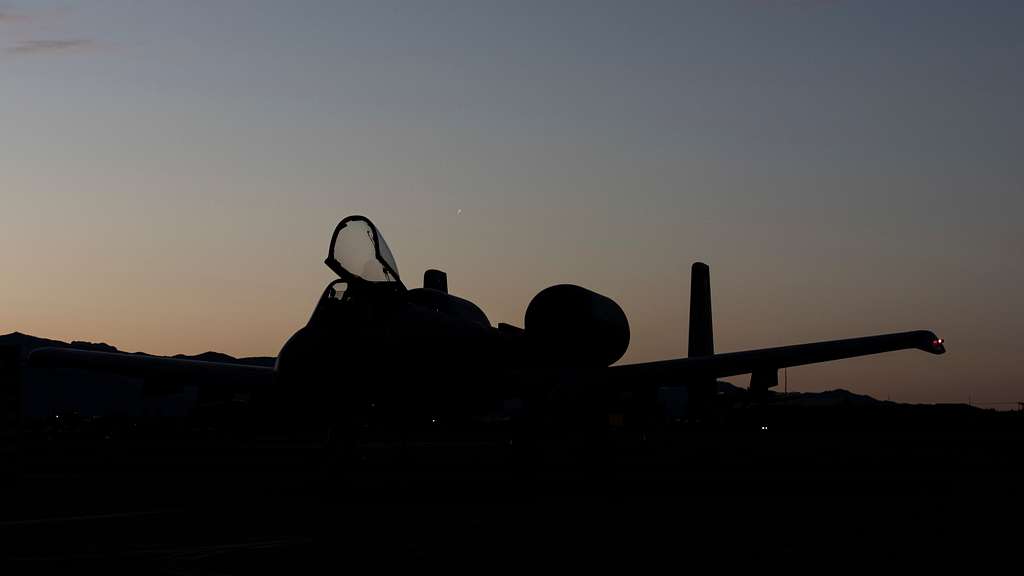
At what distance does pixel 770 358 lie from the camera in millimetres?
28172

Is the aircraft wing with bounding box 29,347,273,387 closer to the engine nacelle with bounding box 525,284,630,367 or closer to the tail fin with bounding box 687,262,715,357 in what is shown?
the engine nacelle with bounding box 525,284,630,367

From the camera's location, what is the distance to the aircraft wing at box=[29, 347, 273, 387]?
29.3m

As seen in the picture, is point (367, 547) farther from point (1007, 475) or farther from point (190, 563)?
point (1007, 475)

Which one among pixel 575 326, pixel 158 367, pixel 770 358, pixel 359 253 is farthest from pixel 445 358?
pixel 158 367

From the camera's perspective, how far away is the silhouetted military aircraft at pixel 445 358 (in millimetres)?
21516

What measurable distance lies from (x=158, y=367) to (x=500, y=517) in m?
16.4

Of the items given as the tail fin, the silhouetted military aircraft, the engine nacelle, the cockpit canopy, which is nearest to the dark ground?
the silhouetted military aircraft

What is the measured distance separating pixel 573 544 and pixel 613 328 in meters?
12.3

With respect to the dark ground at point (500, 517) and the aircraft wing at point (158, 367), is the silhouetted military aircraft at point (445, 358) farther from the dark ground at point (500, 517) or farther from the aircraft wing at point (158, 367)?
the dark ground at point (500, 517)

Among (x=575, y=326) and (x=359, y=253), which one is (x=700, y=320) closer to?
(x=575, y=326)

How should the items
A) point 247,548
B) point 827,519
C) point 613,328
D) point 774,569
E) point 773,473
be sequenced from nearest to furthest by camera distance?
point 774,569
point 247,548
point 827,519
point 613,328
point 773,473

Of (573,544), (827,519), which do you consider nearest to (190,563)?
(573,544)

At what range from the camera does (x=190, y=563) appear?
1185 centimetres

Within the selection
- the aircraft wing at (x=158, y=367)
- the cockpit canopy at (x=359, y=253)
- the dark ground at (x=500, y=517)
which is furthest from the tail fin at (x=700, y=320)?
the cockpit canopy at (x=359, y=253)
